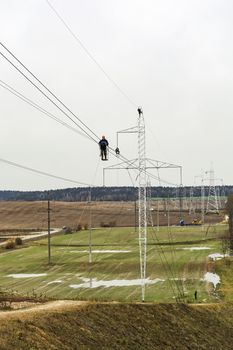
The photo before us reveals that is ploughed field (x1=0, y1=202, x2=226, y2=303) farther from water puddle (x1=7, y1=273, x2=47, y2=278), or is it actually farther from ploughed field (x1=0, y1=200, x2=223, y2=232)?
ploughed field (x1=0, y1=200, x2=223, y2=232)

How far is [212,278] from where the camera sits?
60.9m

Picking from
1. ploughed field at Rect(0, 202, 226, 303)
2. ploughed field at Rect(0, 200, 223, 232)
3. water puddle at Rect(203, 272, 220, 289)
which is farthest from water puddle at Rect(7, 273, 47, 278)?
ploughed field at Rect(0, 200, 223, 232)

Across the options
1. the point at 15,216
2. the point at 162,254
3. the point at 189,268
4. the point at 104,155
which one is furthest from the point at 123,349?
the point at 15,216

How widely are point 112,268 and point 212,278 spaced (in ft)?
45.0

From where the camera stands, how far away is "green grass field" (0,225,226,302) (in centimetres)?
5125

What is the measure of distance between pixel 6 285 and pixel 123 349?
3448cm

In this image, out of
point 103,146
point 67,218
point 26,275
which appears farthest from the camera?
point 67,218

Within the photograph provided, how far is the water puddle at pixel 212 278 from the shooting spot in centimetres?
5829

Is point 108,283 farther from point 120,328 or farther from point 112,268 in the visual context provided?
point 120,328

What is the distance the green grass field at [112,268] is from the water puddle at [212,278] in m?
0.78

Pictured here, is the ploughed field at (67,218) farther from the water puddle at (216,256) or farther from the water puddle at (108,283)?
the water puddle at (108,283)

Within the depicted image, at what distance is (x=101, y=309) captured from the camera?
2848 cm

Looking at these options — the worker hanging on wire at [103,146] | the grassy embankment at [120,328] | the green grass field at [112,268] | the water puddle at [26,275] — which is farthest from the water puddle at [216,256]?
the worker hanging on wire at [103,146]

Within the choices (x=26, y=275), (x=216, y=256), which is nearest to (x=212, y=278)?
(x=216, y=256)
